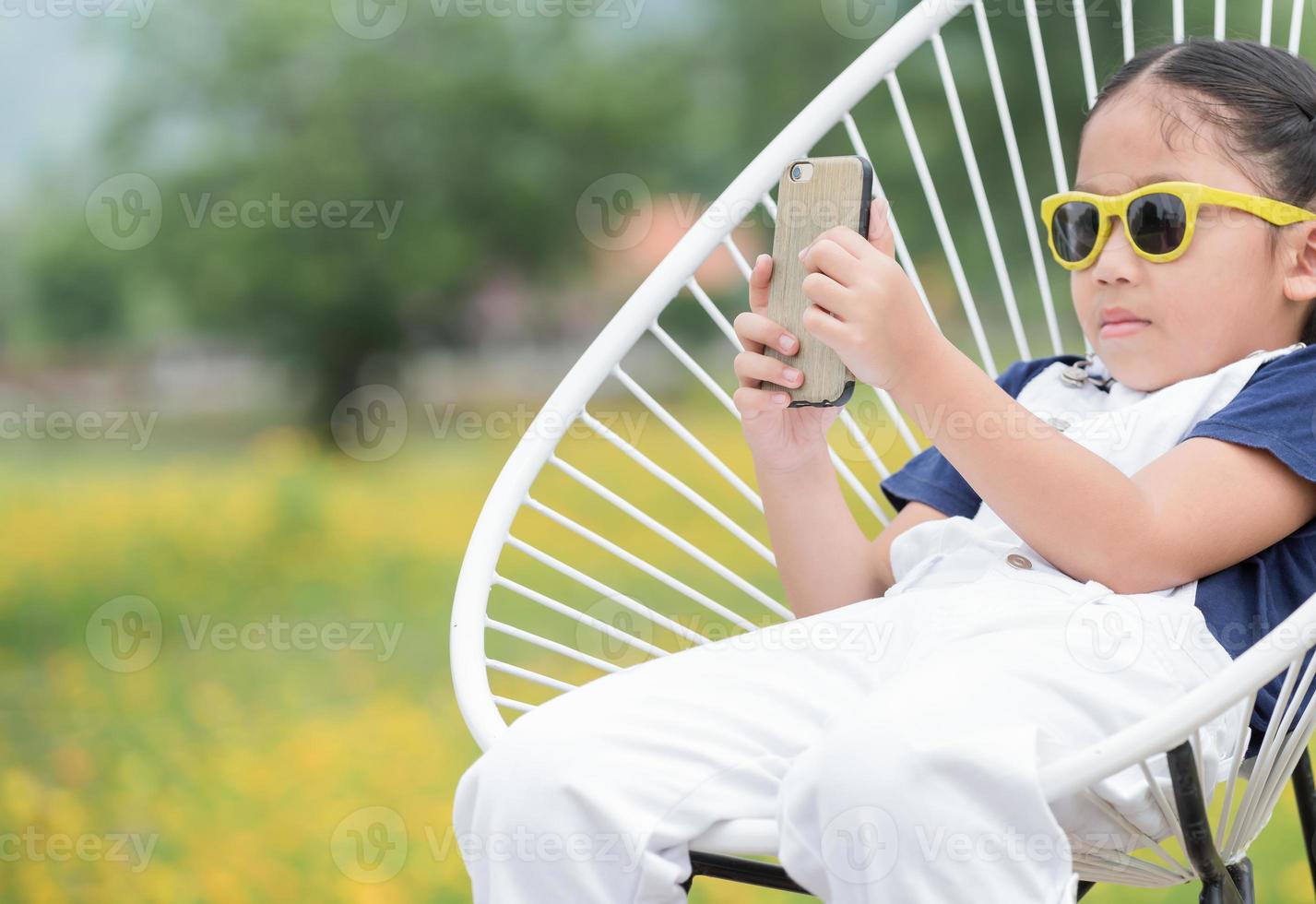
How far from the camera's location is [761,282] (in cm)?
83

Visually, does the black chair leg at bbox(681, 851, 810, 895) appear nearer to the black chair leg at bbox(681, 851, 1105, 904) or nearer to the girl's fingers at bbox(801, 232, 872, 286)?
the black chair leg at bbox(681, 851, 1105, 904)

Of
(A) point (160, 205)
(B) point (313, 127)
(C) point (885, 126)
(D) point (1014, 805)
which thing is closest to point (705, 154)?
(C) point (885, 126)

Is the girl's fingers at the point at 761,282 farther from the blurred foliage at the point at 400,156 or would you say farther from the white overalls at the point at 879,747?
the blurred foliage at the point at 400,156

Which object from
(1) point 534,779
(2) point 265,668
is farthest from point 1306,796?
(2) point 265,668

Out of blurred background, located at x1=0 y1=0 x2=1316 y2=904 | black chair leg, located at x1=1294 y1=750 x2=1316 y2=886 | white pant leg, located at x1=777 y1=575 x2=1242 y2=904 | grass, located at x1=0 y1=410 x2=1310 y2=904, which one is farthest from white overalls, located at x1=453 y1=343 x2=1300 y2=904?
blurred background, located at x1=0 y1=0 x2=1316 y2=904

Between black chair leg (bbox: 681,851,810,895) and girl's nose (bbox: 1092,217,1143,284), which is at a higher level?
girl's nose (bbox: 1092,217,1143,284)

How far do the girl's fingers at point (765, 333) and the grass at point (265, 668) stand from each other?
3.04ft

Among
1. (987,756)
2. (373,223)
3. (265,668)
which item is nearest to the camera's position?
(987,756)

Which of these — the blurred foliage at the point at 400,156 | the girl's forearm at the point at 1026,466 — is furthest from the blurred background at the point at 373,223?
the girl's forearm at the point at 1026,466

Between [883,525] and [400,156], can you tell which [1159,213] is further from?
[400,156]

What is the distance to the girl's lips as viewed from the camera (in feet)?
2.81

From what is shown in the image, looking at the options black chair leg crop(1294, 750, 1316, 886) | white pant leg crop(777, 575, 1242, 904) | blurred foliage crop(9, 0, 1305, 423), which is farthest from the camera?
blurred foliage crop(9, 0, 1305, 423)

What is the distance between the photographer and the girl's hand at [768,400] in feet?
2.64

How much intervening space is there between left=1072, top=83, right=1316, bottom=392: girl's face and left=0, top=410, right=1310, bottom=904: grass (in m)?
0.86
